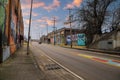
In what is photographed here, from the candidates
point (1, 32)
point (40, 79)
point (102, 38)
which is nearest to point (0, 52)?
point (1, 32)

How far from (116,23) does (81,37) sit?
19846mm

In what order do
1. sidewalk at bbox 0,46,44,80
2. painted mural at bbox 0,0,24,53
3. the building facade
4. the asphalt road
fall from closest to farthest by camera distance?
sidewalk at bbox 0,46,44,80 < the asphalt road < painted mural at bbox 0,0,24,53 < the building facade

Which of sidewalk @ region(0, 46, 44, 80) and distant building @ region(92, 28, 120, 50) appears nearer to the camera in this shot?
sidewalk @ region(0, 46, 44, 80)

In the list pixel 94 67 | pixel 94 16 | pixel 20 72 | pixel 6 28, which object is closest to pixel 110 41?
pixel 94 16

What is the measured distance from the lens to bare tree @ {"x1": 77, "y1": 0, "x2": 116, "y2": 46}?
45938 mm

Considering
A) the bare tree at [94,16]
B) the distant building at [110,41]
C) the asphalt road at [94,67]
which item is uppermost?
the bare tree at [94,16]

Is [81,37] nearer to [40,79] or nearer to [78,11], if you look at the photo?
[78,11]

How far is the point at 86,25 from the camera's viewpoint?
154 feet

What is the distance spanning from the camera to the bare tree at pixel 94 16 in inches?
1809

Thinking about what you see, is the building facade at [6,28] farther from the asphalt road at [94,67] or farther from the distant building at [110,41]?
the distant building at [110,41]


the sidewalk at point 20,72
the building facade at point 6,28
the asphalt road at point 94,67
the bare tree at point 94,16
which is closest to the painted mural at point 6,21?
the building facade at point 6,28

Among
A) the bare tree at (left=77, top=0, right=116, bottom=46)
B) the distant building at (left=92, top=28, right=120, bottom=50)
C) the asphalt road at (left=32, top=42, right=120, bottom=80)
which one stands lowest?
the asphalt road at (left=32, top=42, right=120, bottom=80)

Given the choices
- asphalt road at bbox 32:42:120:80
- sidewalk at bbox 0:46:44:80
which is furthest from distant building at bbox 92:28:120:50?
sidewalk at bbox 0:46:44:80

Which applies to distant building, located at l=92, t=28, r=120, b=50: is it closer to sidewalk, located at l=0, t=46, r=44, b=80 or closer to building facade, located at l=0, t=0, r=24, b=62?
building facade, located at l=0, t=0, r=24, b=62
